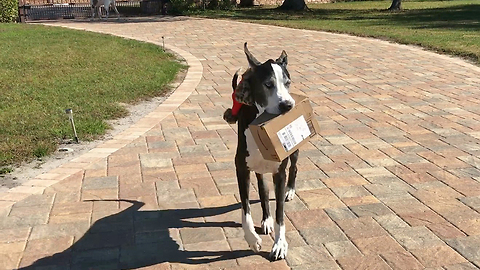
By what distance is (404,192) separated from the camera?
15.5 feet

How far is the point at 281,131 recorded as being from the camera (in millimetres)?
3199

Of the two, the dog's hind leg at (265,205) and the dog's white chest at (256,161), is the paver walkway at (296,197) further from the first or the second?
the dog's white chest at (256,161)

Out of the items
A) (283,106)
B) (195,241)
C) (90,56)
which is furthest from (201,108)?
(90,56)

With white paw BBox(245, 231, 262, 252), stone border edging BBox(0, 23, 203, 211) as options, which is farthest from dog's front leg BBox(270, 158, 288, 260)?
stone border edging BBox(0, 23, 203, 211)

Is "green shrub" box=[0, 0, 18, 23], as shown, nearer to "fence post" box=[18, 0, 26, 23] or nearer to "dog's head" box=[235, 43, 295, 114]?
"fence post" box=[18, 0, 26, 23]

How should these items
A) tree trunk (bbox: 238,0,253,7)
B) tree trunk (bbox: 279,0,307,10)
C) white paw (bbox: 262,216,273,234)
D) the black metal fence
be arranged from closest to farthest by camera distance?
white paw (bbox: 262,216,273,234)
the black metal fence
tree trunk (bbox: 279,0,307,10)
tree trunk (bbox: 238,0,253,7)

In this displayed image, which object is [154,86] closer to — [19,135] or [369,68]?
[19,135]

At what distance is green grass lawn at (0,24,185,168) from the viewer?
20.7 feet

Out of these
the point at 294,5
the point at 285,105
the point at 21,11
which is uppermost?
the point at 294,5

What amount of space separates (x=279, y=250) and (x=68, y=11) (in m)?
23.1

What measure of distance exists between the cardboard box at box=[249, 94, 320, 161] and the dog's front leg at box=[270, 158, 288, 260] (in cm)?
29

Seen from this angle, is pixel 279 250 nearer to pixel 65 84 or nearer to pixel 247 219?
pixel 247 219

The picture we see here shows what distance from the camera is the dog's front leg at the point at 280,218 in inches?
141

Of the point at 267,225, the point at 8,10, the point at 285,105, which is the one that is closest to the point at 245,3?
the point at 8,10
